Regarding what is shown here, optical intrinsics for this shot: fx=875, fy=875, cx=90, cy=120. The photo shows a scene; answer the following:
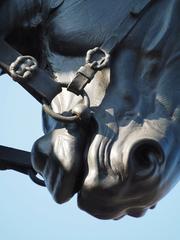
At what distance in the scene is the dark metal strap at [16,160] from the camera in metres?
2.85

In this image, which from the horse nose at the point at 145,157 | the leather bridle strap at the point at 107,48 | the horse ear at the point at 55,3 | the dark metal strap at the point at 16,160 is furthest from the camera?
the dark metal strap at the point at 16,160

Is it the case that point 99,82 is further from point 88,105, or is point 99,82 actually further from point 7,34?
point 7,34

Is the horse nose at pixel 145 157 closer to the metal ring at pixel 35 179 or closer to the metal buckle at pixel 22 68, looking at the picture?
the metal buckle at pixel 22 68

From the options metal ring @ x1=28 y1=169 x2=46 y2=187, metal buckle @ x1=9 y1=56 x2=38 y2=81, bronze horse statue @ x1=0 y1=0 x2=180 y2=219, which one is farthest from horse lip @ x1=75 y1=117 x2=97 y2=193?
metal ring @ x1=28 y1=169 x2=46 y2=187

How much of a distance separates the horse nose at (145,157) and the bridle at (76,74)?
18 centimetres

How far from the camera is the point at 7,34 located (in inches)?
105

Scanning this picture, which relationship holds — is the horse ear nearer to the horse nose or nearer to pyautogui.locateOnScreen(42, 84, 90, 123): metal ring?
pyautogui.locateOnScreen(42, 84, 90, 123): metal ring

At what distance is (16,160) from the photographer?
2.85m

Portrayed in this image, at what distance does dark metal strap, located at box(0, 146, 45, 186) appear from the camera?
9.35 ft

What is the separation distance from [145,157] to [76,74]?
36 cm

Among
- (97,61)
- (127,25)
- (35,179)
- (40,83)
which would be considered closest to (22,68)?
(40,83)

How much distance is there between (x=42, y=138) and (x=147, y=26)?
479mm

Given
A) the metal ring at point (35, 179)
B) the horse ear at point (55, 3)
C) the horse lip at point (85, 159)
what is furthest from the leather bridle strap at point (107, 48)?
the metal ring at point (35, 179)

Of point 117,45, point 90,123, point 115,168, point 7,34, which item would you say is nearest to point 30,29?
point 7,34
